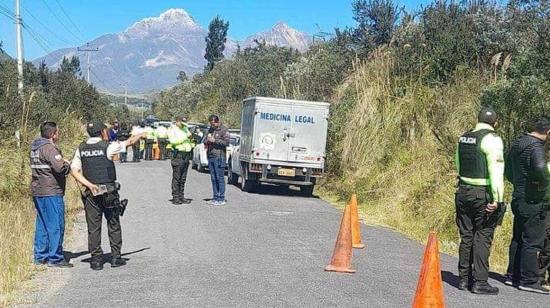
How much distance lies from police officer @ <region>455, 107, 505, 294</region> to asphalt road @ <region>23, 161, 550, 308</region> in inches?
12.0

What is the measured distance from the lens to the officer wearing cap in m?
8.86

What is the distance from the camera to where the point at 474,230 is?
8203 millimetres

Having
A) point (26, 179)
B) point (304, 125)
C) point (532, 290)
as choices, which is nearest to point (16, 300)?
point (532, 290)

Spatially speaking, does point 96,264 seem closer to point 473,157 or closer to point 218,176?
point 473,157

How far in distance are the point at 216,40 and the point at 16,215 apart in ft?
236

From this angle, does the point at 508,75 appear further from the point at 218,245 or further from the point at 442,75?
the point at 218,245

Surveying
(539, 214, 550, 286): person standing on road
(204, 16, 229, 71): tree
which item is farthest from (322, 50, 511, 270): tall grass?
(204, 16, 229, 71): tree

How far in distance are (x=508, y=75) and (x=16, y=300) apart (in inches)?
431

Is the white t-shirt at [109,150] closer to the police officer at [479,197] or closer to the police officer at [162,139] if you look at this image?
the police officer at [479,197]

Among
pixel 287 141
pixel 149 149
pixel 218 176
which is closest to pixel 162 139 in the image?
pixel 149 149

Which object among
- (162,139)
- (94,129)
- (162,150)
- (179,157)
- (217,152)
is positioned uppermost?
(94,129)

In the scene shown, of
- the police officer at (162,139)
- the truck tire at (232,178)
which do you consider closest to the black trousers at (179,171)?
the truck tire at (232,178)

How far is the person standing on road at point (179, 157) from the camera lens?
612 inches

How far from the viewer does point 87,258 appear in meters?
9.62
